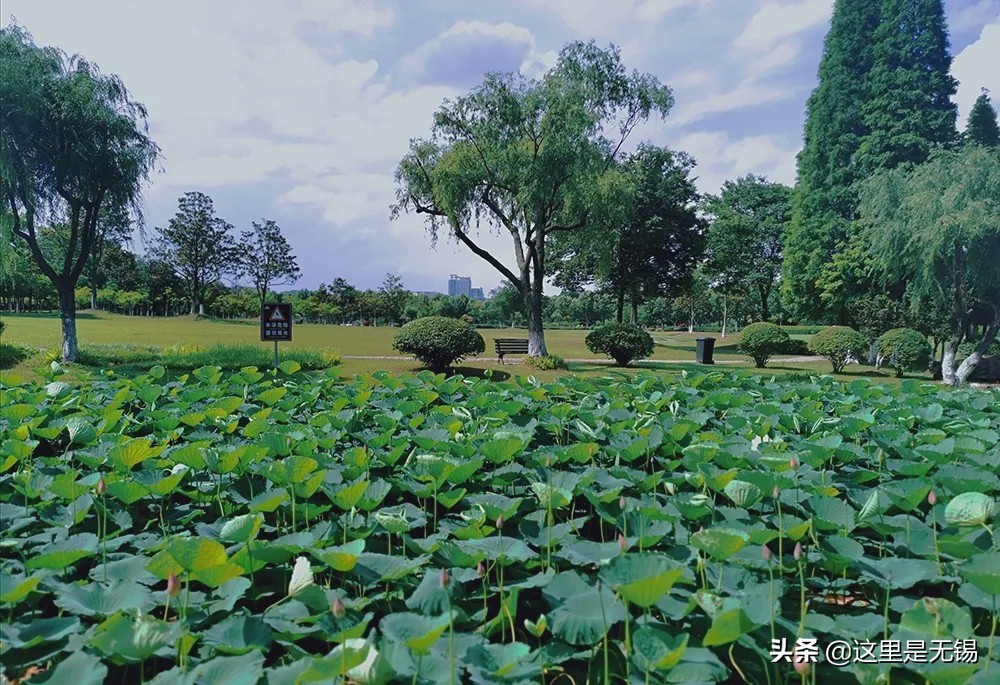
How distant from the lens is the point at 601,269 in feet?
62.6

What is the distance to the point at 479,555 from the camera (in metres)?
1.20

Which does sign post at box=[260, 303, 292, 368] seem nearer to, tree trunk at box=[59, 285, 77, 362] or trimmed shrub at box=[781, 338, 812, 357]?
tree trunk at box=[59, 285, 77, 362]

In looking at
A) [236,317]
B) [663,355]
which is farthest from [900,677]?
[236,317]

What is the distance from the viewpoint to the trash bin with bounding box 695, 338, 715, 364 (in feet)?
63.6

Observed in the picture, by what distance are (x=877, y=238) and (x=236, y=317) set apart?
54123 mm

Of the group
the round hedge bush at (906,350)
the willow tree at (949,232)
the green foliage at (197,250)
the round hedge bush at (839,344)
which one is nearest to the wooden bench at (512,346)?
the round hedge bush at (839,344)

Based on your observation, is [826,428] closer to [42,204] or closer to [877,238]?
[877,238]

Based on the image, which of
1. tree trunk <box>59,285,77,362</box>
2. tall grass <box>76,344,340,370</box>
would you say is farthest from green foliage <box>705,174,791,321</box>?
tree trunk <box>59,285,77,362</box>

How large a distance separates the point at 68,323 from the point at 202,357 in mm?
3002

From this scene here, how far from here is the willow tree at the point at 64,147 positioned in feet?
41.1

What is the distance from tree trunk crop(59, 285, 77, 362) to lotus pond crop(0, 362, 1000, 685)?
13.9 m

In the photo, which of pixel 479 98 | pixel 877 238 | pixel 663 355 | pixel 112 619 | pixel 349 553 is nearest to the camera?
pixel 112 619

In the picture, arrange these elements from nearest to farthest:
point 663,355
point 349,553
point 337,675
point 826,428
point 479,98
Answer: point 337,675 → point 349,553 → point 826,428 → point 479,98 → point 663,355

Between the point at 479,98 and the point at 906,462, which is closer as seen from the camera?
the point at 906,462
